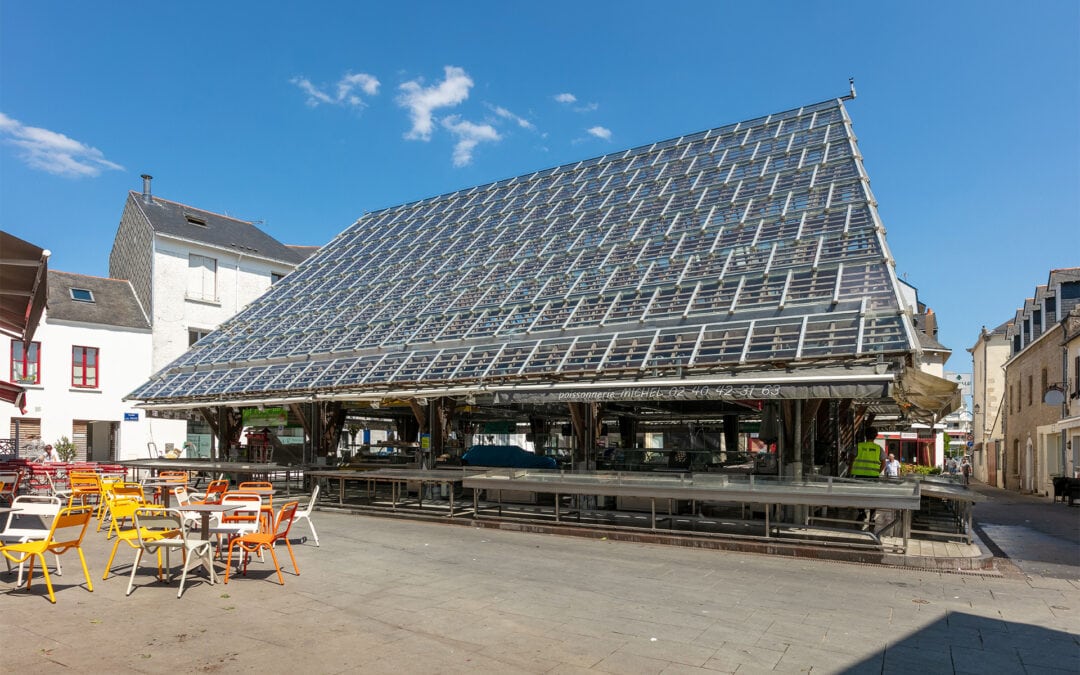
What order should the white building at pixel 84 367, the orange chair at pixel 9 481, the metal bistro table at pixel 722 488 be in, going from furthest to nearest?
the white building at pixel 84 367 → the orange chair at pixel 9 481 → the metal bistro table at pixel 722 488

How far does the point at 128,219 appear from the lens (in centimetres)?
3884

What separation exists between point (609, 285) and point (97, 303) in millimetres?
28113

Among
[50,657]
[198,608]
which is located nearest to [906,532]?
[198,608]

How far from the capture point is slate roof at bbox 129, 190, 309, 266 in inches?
1436

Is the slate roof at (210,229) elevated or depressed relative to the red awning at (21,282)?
elevated

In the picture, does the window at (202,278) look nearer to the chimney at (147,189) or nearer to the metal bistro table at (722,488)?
the chimney at (147,189)

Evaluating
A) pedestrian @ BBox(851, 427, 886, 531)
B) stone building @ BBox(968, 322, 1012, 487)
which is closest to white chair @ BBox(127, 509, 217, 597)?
pedestrian @ BBox(851, 427, 886, 531)

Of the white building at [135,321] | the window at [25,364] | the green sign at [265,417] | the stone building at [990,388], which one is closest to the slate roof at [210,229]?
the white building at [135,321]

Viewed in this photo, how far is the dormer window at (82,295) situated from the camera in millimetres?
33688

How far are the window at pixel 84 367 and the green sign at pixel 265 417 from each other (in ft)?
43.2

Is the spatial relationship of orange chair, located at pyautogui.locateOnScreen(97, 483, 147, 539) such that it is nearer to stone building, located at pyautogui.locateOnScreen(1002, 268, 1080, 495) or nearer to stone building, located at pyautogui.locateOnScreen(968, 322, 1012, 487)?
stone building, located at pyautogui.locateOnScreen(1002, 268, 1080, 495)

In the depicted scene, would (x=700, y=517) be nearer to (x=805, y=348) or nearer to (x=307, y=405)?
(x=805, y=348)

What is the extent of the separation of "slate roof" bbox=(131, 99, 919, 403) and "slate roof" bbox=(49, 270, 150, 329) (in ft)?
36.5

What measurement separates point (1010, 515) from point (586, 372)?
15.2 meters
